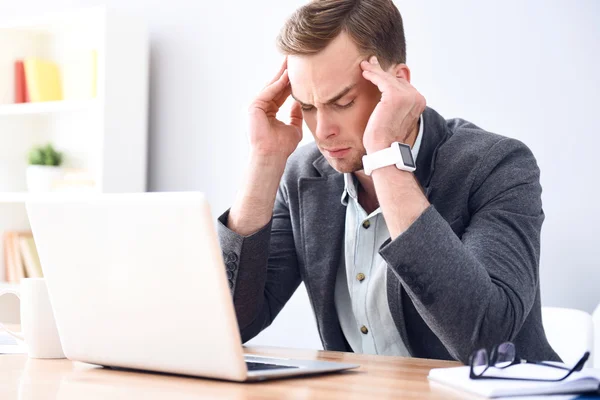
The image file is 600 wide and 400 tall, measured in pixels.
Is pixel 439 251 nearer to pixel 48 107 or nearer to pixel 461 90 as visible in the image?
pixel 461 90

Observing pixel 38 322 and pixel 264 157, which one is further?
pixel 264 157

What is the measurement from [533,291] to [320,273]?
46cm

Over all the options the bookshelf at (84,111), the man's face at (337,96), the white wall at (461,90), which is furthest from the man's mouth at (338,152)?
the bookshelf at (84,111)

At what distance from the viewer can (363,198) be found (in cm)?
178

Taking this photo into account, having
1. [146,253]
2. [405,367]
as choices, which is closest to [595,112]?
[405,367]

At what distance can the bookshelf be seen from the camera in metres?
3.49

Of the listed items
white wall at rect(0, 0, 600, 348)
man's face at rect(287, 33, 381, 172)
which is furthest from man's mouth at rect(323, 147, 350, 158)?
white wall at rect(0, 0, 600, 348)

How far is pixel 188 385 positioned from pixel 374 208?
85cm

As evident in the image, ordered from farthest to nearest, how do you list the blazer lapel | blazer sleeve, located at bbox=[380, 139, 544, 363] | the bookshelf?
the bookshelf, the blazer lapel, blazer sleeve, located at bbox=[380, 139, 544, 363]

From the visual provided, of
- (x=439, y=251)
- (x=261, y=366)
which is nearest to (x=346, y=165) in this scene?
(x=439, y=251)

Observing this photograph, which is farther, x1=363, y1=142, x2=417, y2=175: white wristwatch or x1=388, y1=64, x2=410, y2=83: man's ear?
x1=388, y1=64, x2=410, y2=83: man's ear

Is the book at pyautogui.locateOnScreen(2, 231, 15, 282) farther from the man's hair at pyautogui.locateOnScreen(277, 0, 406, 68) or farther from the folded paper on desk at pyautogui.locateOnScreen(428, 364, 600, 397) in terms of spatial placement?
the folded paper on desk at pyautogui.locateOnScreen(428, 364, 600, 397)

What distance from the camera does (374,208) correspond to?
1.76 metres

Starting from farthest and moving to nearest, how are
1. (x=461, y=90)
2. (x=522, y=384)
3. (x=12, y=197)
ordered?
(x=12, y=197) < (x=461, y=90) < (x=522, y=384)
